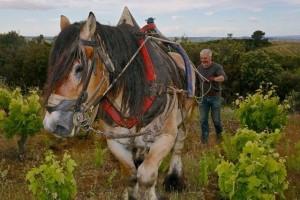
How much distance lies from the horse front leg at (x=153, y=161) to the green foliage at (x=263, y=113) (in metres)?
4.95

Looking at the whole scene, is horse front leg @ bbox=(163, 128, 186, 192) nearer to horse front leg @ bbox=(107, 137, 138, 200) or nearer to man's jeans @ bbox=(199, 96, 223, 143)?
horse front leg @ bbox=(107, 137, 138, 200)

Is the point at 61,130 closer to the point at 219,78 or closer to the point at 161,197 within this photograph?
the point at 161,197

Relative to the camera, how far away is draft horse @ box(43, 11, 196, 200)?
387cm

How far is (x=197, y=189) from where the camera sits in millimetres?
6297

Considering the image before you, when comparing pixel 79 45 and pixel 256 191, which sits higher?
pixel 79 45

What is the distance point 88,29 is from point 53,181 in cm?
154

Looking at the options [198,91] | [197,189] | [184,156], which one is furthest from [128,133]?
[184,156]

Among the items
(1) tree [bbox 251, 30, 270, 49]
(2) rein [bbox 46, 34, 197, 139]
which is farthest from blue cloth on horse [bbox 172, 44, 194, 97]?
(1) tree [bbox 251, 30, 270, 49]

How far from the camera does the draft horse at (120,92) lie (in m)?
3.87

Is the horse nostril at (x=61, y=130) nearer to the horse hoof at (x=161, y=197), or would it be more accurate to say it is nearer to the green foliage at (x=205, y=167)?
the horse hoof at (x=161, y=197)

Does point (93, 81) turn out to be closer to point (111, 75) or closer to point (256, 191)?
point (111, 75)

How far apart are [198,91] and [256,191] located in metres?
2.82

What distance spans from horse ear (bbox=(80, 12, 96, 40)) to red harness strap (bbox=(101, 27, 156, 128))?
2.30 ft

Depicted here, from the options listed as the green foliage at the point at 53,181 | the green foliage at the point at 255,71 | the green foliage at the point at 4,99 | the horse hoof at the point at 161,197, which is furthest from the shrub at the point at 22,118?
the green foliage at the point at 255,71
